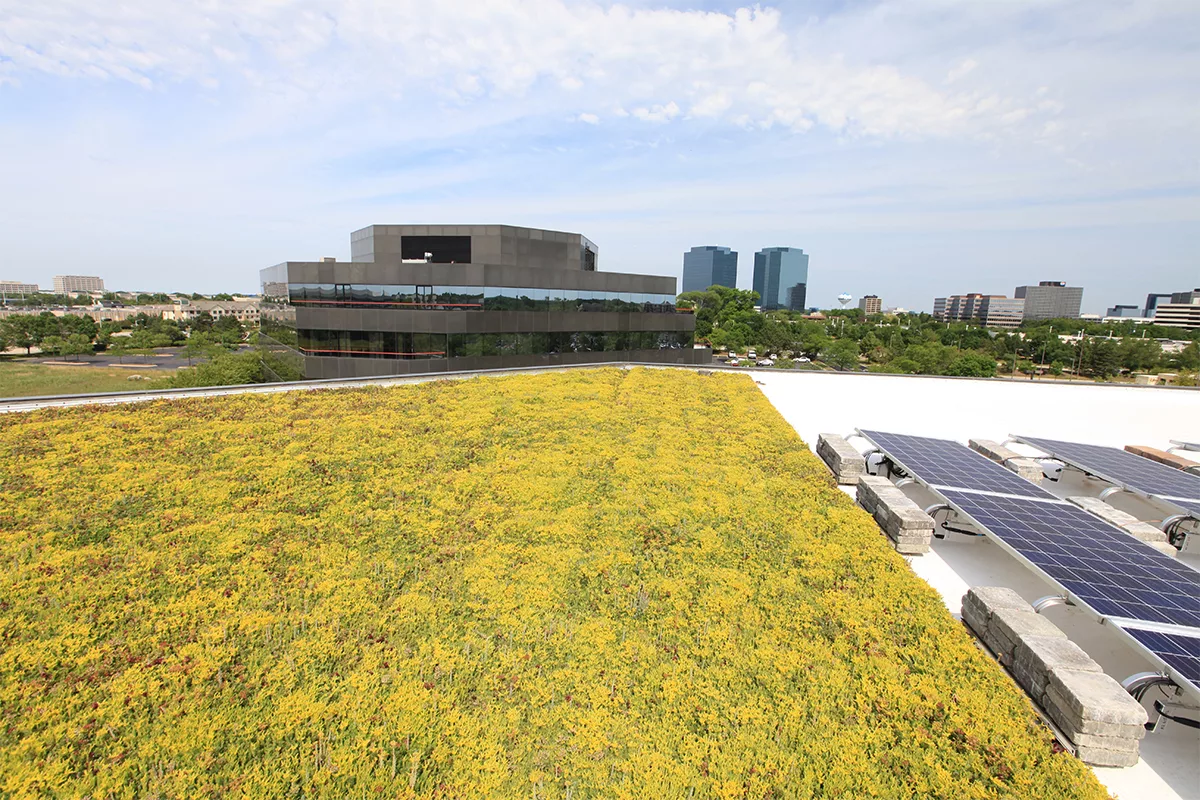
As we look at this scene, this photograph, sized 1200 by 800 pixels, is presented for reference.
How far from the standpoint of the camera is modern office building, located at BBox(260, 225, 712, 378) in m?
27.0

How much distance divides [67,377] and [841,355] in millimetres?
106744

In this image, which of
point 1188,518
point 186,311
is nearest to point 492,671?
point 1188,518

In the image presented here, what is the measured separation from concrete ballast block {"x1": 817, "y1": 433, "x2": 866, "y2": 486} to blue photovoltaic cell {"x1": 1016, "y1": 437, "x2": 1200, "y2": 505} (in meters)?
5.36

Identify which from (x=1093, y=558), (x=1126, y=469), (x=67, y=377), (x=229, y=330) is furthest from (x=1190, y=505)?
(x=229, y=330)

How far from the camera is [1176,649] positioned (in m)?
5.32

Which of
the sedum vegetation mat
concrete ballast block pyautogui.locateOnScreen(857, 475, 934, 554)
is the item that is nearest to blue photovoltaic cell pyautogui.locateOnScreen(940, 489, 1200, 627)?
concrete ballast block pyautogui.locateOnScreen(857, 475, 934, 554)

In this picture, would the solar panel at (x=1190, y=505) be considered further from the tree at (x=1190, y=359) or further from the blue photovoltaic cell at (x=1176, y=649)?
the tree at (x=1190, y=359)

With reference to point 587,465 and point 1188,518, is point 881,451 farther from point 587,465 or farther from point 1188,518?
point 587,465

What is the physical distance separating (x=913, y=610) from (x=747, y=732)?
3.25 m

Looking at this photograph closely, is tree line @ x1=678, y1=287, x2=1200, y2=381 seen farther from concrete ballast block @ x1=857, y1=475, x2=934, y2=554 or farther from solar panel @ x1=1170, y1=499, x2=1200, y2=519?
concrete ballast block @ x1=857, y1=475, x2=934, y2=554

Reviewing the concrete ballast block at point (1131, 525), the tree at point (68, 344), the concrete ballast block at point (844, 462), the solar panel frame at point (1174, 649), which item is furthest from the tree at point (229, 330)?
the solar panel frame at point (1174, 649)

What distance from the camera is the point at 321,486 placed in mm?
9367

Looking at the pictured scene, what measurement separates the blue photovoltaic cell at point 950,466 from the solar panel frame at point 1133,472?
2.37 m

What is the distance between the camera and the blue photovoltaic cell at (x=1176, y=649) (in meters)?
5.00
